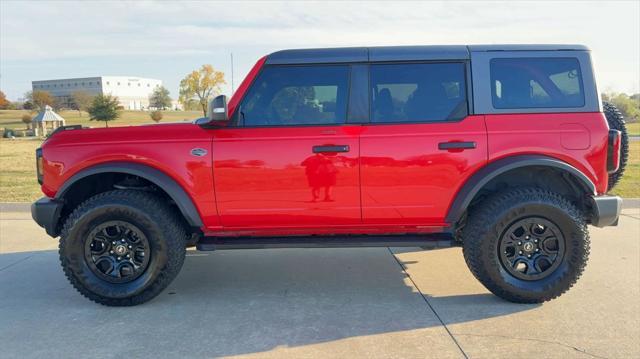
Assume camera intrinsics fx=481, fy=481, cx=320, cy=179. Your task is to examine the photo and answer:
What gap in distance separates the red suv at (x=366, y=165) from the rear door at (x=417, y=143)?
1cm

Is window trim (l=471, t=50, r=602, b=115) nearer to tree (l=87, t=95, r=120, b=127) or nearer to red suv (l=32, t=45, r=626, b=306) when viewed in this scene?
red suv (l=32, t=45, r=626, b=306)

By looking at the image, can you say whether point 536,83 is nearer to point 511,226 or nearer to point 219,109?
point 511,226

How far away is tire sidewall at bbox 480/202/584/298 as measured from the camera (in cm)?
385

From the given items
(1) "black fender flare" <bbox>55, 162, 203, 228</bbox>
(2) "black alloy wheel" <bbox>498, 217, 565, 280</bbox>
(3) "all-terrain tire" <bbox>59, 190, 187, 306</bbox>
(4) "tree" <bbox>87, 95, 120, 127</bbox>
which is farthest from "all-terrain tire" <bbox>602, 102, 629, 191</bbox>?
(4) "tree" <bbox>87, 95, 120, 127</bbox>

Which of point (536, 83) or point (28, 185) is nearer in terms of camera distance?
point (536, 83)

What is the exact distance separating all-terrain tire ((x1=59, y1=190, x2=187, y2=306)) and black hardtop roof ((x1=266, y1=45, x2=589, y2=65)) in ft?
5.32

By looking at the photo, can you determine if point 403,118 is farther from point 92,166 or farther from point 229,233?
point 92,166

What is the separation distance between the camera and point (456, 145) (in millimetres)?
3836

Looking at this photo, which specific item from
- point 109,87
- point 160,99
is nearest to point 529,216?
point 160,99

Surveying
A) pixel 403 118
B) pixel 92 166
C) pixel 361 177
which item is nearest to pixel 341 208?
pixel 361 177

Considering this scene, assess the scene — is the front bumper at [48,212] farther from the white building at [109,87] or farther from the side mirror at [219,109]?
the white building at [109,87]

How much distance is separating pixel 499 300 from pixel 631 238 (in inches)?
109

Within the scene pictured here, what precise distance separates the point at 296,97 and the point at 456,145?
1.36 m

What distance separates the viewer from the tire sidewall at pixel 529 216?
3845 millimetres
